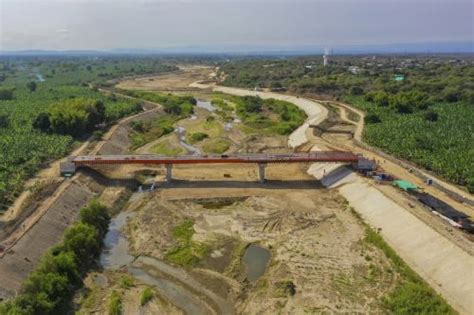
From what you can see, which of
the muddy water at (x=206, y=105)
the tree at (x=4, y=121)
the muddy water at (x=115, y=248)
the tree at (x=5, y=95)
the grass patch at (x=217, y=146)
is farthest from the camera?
the muddy water at (x=206, y=105)

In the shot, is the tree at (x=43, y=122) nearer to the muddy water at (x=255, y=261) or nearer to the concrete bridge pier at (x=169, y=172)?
the concrete bridge pier at (x=169, y=172)

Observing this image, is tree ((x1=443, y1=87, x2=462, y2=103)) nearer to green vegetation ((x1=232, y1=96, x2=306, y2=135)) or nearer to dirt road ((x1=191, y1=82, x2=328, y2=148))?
dirt road ((x1=191, y1=82, x2=328, y2=148))

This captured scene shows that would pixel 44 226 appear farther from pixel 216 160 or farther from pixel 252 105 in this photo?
pixel 252 105

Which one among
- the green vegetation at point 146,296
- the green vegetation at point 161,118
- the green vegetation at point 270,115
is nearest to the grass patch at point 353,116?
the green vegetation at point 270,115

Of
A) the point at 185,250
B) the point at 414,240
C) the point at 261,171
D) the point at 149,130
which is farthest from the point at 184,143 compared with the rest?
the point at 414,240

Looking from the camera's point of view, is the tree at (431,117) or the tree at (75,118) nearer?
the tree at (75,118)

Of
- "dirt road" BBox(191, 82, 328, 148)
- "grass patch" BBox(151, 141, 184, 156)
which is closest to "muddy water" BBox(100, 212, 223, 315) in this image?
"grass patch" BBox(151, 141, 184, 156)
